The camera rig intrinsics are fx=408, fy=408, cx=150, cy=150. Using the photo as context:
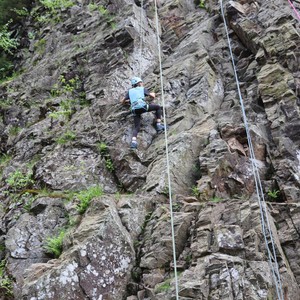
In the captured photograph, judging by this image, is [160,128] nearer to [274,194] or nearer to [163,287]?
[274,194]

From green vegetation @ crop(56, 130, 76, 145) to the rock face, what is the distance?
0.11ft

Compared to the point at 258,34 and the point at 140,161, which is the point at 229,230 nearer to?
the point at 140,161

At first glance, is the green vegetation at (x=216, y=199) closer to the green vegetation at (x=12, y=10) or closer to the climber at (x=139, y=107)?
the climber at (x=139, y=107)

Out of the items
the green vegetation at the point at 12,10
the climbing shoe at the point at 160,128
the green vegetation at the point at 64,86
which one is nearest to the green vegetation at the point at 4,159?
the green vegetation at the point at 64,86

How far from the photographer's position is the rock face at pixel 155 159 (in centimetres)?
623

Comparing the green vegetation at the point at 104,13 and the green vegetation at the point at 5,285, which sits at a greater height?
the green vegetation at the point at 104,13

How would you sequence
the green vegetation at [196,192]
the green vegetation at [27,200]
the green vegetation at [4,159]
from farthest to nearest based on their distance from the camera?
the green vegetation at [4,159], the green vegetation at [27,200], the green vegetation at [196,192]

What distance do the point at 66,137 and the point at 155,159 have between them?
2.68 metres

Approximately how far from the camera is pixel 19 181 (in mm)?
9523

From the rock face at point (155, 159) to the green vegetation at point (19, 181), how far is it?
0.11 ft

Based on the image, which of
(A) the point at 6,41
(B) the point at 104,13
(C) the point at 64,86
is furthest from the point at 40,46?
(C) the point at 64,86

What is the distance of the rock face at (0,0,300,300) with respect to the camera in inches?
245

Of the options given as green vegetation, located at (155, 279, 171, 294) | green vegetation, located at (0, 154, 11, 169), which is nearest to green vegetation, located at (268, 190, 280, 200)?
green vegetation, located at (155, 279, 171, 294)

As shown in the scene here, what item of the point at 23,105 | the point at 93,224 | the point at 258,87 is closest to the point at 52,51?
the point at 23,105
